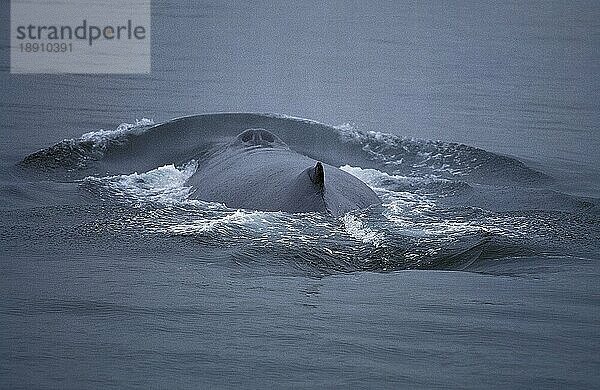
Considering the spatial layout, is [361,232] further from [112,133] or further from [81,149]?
[112,133]

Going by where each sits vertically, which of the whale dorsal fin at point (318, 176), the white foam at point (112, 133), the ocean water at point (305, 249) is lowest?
the ocean water at point (305, 249)

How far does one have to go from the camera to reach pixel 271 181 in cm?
1140

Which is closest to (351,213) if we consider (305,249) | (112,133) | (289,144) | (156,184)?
(305,249)

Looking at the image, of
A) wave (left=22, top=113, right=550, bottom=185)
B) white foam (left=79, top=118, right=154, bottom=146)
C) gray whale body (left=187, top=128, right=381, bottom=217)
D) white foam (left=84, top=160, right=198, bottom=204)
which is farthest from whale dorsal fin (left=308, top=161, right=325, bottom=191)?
white foam (left=79, top=118, right=154, bottom=146)

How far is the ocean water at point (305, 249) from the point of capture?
6.54 meters

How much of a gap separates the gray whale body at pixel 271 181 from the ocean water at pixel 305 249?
0.69 feet

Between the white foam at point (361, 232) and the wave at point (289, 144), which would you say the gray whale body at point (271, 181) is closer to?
the white foam at point (361, 232)

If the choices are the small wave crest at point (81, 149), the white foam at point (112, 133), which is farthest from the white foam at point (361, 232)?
the white foam at point (112, 133)

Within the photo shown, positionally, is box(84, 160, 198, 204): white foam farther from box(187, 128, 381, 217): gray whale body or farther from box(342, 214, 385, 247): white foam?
box(342, 214, 385, 247): white foam

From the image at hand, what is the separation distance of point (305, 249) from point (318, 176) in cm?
111

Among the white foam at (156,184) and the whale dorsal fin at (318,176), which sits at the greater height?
the whale dorsal fin at (318,176)

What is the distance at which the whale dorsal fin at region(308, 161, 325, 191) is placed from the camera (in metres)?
10.2

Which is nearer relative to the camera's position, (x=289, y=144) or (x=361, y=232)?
(x=361, y=232)

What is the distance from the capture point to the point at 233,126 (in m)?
18.4
